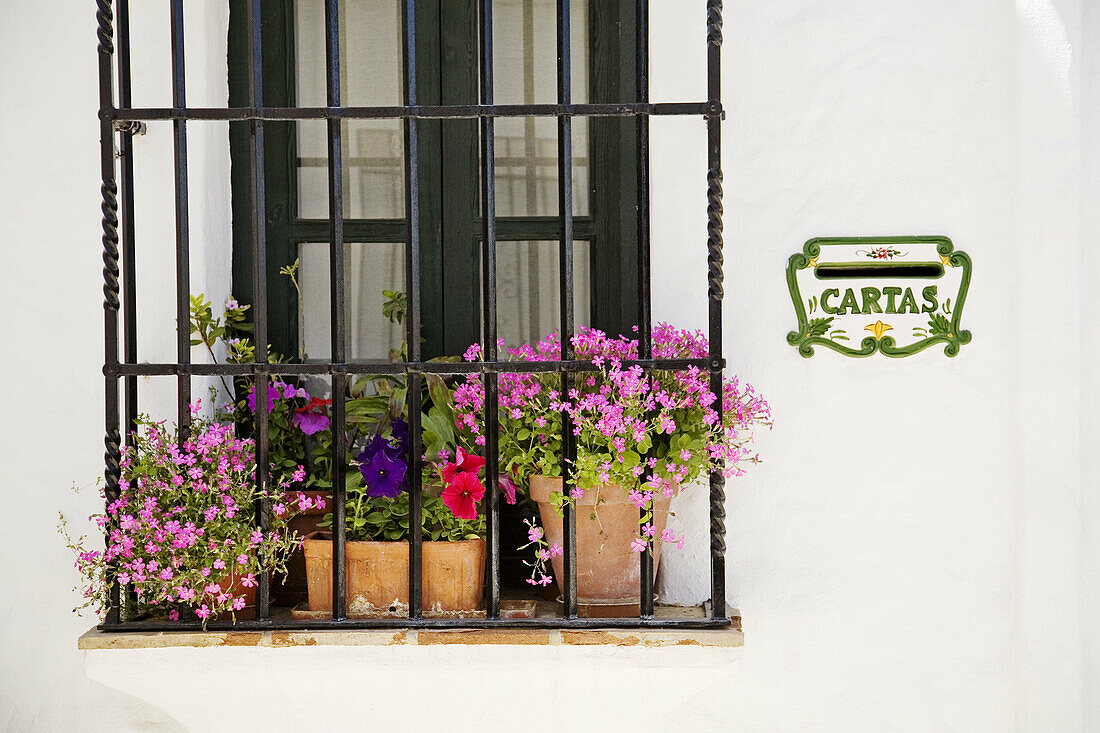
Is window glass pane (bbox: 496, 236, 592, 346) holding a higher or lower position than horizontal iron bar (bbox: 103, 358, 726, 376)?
higher

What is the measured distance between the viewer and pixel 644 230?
182 centimetres

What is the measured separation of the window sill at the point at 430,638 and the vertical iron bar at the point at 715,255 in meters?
0.10

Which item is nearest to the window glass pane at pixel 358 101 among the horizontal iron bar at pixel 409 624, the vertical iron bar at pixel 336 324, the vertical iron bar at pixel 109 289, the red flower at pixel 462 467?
the vertical iron bar at pixel 336 324

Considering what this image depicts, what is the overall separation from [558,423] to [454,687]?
63cm

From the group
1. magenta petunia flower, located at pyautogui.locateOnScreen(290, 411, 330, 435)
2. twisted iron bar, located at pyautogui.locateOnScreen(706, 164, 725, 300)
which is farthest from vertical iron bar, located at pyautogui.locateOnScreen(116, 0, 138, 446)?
twisted iron bar, located at pyautogui.locateOnScreen(706, 164, 725, 300)

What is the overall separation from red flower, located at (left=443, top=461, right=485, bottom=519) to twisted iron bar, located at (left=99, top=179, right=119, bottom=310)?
31.1 inches

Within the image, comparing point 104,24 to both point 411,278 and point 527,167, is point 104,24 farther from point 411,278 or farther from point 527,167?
point 527,167

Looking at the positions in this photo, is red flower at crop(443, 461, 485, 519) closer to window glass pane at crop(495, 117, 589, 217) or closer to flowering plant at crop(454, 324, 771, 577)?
flowering plant at crop(454, 324, 771, 577)

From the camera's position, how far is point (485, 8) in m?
1.81

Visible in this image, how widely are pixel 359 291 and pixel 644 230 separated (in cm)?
80

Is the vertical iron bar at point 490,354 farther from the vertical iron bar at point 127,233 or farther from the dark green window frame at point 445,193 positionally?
the vertical iron bar at point 127,233

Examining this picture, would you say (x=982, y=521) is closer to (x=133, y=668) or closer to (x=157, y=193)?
(x=133, y=668)

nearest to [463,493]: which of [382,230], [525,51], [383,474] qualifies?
[383,474]

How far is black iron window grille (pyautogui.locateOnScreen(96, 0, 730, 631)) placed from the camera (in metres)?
1.79
